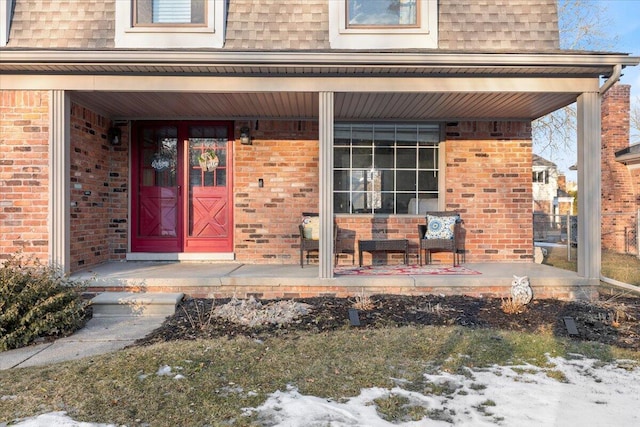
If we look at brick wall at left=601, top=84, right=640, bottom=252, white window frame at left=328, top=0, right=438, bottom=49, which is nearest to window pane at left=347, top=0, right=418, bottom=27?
white window frame at left=328, top=0, right=438, bottom=49

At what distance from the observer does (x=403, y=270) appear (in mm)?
6121

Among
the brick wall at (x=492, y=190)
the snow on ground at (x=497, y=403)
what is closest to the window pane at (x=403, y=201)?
the brick wall at (x=492, y=190)

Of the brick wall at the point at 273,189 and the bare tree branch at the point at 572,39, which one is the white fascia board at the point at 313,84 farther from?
the bare tree branch at the point at 572,39

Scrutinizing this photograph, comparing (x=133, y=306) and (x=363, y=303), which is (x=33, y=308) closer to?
(x=133, y=306)

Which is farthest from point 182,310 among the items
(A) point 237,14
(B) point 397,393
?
(A) point 237,14

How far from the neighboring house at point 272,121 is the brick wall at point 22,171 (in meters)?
0.02

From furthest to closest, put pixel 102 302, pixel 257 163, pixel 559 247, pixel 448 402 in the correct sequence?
1. pixel 559 247
2. pixel 257 163
3. pixel 102 302
4. pixel 448 402

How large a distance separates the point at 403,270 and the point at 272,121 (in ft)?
10.7

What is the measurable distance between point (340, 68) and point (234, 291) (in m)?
3.09

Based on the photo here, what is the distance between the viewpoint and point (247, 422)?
238 cm

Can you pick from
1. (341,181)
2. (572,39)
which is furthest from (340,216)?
(572,39)

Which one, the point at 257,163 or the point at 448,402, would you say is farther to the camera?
the point at 257,163

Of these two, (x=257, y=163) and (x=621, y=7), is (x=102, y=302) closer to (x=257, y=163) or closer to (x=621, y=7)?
(x=257, y=163)

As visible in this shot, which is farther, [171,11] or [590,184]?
[171,11]
